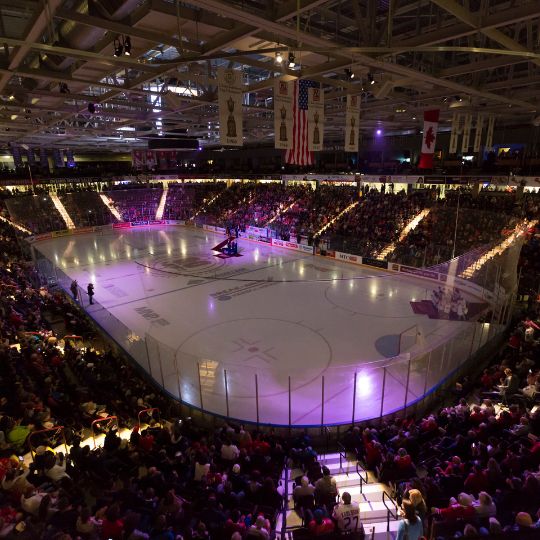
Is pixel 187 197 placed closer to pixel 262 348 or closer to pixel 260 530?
pixel 262 348

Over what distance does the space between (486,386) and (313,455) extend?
4901 millimetres

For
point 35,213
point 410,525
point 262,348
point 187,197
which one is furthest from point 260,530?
point 187,197

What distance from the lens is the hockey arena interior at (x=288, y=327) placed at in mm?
5797

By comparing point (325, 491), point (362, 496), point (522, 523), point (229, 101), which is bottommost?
point (362, 496)

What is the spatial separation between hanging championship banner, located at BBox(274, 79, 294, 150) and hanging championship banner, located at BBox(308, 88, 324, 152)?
0.75 meters

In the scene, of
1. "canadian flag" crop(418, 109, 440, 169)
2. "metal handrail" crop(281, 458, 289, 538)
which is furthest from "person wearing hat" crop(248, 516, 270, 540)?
"canadian flag" crop(418, 109, 440, 169)

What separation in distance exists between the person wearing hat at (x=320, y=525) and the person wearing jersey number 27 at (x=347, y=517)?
13cm

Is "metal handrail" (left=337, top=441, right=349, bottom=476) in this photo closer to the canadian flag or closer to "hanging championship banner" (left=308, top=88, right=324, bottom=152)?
"hanging championship banner" (left=308, top=88, right=324, bottom=152)

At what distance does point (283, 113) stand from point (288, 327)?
7504 millimetres

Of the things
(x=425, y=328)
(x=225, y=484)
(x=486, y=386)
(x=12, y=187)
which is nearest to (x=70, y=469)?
(x=225, y=484)

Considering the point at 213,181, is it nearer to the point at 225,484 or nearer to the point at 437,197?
the point at 437,197

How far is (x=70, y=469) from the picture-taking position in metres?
6.45

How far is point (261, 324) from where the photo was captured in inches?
595

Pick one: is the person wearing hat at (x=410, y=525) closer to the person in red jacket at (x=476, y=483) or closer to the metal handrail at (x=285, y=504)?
the person in red jacket at (x=476, y=483)
